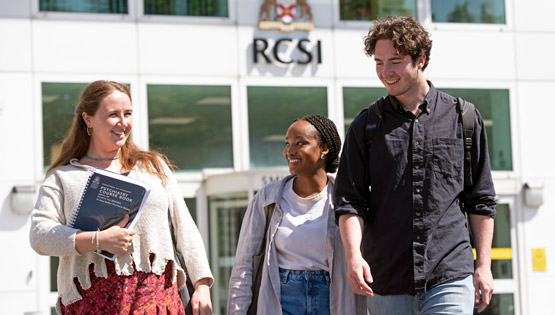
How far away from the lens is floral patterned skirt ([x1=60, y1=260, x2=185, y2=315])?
4.38 metres

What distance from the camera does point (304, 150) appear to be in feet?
17.7

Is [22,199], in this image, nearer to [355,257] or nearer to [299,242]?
[299,242]

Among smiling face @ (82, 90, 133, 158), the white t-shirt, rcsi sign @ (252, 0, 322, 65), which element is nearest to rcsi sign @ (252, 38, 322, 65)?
rcsi sign @ (252, 0, 322, 65)

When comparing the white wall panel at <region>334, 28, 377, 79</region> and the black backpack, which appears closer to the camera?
the black backpack

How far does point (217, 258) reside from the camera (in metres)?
14.7

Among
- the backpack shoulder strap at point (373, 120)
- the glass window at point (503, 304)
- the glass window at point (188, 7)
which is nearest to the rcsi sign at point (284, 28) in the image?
the glass window at point (188, 7)

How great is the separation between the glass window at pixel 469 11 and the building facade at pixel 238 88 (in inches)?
0.8

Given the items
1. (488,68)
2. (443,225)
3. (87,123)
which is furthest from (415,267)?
(488,68)

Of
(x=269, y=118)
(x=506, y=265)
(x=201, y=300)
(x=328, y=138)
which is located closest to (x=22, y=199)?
(x=269, y=118)

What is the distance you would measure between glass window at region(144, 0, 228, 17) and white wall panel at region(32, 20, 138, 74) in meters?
0.48

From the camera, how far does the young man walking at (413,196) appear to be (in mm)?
4176

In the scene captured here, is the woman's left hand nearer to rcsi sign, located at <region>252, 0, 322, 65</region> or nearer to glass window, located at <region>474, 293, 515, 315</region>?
rcsi sign, located at <region>252, 0, 322, 65</region>

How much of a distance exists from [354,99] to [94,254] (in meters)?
11.2

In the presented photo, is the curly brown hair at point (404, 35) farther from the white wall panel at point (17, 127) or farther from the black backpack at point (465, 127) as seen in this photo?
the white wall panel at point (17, 127)
